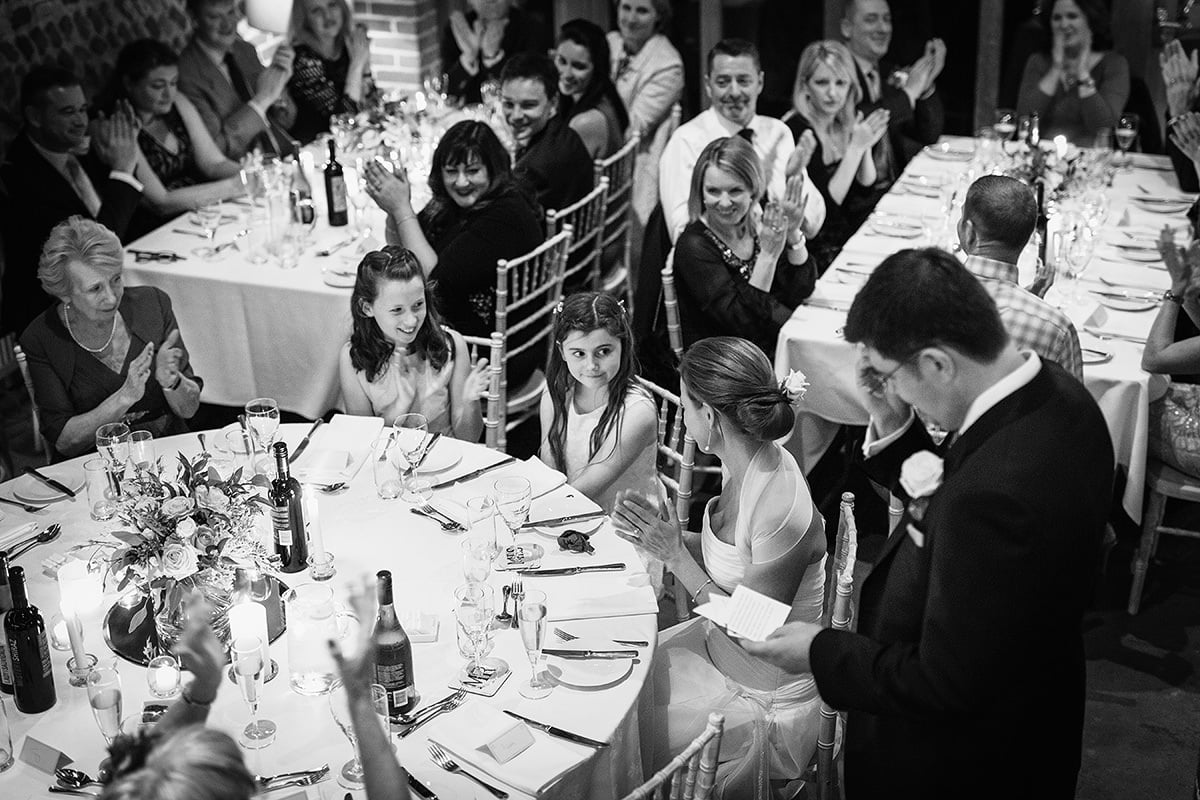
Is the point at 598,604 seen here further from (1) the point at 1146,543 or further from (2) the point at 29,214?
(2) the point at 29,214

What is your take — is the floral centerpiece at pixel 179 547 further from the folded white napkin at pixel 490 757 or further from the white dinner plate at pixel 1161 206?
the white dinner plate at pixel 1161 206

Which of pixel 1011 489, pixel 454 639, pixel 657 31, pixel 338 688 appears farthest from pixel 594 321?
pixel 657 31

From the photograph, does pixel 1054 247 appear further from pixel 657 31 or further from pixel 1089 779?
pixel 657 31

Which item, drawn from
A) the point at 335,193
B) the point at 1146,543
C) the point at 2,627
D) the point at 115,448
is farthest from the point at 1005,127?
the point at 2,627

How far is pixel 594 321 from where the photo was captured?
3359 mm

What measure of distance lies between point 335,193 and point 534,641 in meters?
3.01

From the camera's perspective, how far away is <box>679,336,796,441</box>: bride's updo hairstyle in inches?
109

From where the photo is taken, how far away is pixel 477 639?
8.00 feet

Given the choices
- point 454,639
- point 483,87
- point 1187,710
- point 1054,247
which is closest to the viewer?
point 454,639

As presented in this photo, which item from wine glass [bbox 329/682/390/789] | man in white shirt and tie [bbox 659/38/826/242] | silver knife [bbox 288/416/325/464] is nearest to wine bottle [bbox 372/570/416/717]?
wine glass [bbox 329/682/390/789]

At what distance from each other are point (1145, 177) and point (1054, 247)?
1.74m

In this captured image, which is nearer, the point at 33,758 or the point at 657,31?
the point at 33,758

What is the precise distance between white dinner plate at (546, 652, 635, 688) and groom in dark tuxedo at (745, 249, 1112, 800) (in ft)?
1.31

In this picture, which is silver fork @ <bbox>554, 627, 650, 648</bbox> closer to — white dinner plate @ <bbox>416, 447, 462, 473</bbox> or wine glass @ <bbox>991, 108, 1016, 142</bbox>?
white dinner plate @ <bbox>416, 447, 462, 473</bbox>
